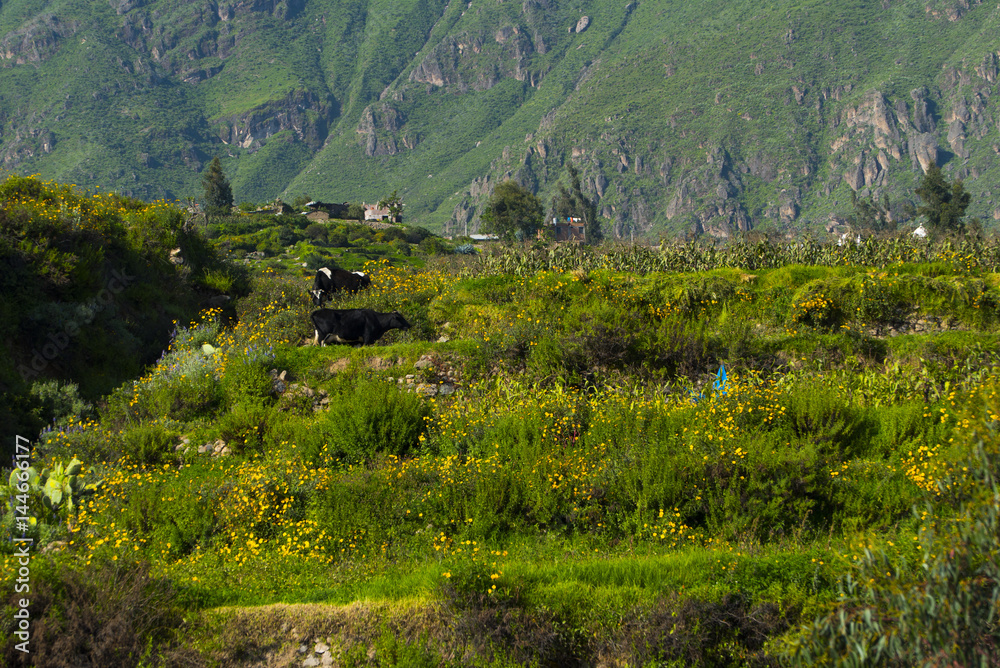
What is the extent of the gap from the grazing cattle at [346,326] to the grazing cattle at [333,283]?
2.60m

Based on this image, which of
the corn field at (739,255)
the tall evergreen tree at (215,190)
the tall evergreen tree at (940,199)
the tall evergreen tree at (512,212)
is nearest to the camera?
the corn field at (739,255)

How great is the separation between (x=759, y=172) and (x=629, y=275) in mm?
181878

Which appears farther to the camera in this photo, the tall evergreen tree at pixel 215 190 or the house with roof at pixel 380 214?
the house with roof at pixel 380 214

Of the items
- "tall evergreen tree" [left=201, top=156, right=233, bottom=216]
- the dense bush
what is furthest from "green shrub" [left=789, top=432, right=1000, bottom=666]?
"tall evergreen tree" [left=201, top=156, right=233, bottom=216]

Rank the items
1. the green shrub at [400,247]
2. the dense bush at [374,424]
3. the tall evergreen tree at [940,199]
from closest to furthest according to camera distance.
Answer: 1. the dense bush at [374,424]
2. the tall evergreen tree at [940,199]
3. the green shrub at [400,247]

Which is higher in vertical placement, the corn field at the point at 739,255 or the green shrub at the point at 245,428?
the corn field at the point at 739,255

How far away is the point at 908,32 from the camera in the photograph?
617 feet

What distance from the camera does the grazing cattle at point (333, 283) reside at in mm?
16281

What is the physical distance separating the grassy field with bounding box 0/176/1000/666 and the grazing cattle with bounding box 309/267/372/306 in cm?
118

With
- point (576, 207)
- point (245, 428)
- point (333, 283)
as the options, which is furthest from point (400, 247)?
point (245, 428)

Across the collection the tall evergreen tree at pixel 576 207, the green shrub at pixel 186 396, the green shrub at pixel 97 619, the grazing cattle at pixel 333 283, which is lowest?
the green shrub at pixel 97 619

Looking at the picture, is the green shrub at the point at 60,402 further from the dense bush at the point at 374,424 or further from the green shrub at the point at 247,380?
the dense bush at the point at 374,424

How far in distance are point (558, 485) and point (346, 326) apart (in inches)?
268

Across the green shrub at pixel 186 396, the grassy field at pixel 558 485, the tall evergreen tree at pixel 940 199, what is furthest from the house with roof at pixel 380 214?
the green shrub at pixel 186 396
